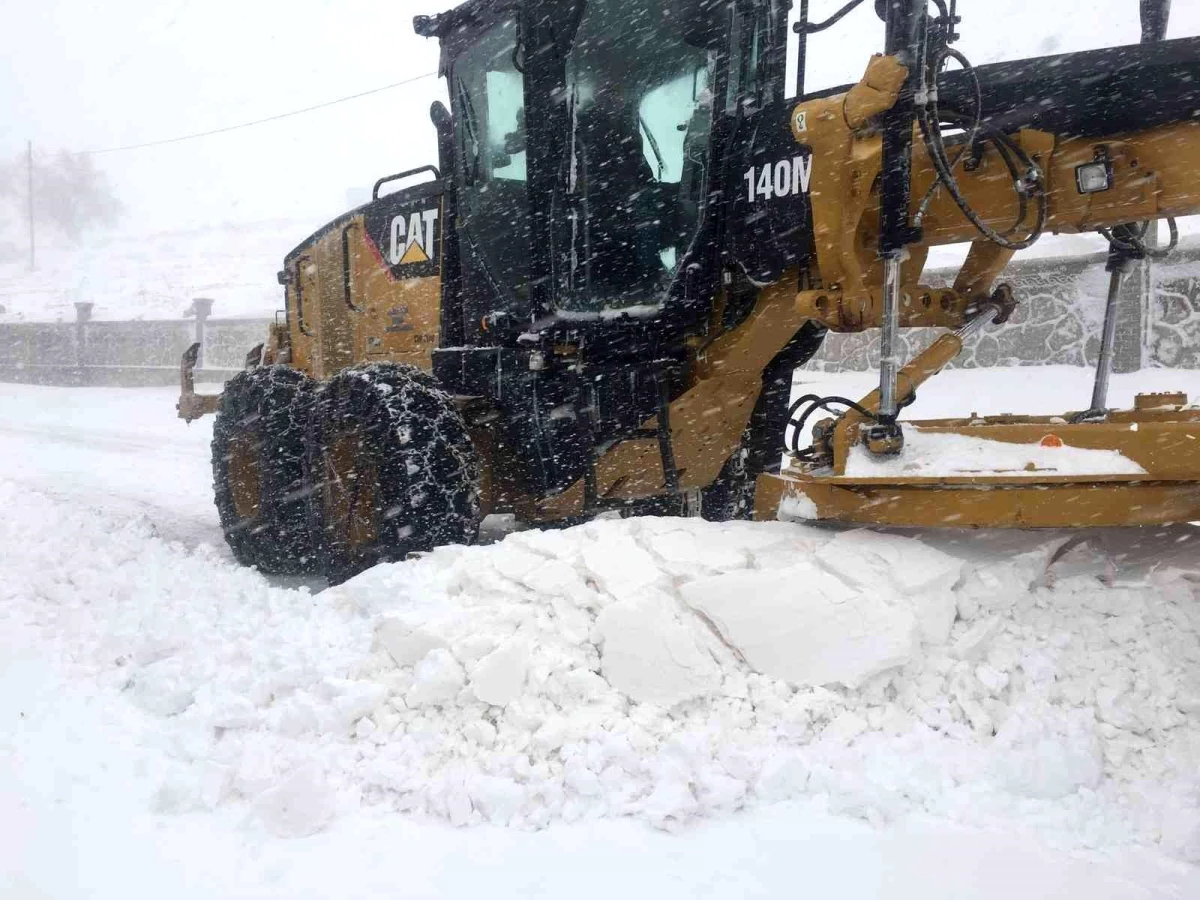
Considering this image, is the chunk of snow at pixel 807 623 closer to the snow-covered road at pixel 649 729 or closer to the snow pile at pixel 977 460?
the snow-covered road at pixel 649 729

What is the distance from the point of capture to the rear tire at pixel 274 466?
5.88m

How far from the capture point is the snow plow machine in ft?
11.1

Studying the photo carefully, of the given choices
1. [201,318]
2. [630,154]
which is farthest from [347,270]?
[201,318]

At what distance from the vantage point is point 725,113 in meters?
4.46

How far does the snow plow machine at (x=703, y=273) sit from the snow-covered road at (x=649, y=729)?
1.42 ft

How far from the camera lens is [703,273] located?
4562 millimetres

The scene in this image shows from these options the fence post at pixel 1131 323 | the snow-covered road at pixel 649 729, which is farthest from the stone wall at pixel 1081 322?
the snow-covered road at pixel 649 729

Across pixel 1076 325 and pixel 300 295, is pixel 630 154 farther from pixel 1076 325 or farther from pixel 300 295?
pixel 1076 325

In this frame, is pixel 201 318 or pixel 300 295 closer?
pixel 300 295

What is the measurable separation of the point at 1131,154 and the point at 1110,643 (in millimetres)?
1582

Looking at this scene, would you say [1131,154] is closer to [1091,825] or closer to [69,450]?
[1091,825]

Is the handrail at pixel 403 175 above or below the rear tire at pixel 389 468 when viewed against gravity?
above

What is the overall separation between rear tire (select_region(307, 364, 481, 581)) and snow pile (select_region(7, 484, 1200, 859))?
72 centimetres

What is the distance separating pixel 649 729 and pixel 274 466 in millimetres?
3667
